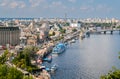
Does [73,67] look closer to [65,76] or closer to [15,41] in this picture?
[65,76]

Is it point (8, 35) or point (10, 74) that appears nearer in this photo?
point (10, 74)

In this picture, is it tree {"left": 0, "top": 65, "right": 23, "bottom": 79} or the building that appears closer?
tree {"left": 0, "top": 65, "right": 23, "bottom": 79}

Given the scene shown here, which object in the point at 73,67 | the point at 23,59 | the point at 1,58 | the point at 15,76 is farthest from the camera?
the point at 73,67

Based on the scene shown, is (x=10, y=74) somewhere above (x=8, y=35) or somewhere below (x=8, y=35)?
above

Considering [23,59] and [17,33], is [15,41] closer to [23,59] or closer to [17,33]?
[17,33]

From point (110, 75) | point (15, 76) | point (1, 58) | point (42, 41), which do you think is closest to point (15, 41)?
point (42, 41)

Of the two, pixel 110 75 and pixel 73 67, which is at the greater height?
pixel 110 75

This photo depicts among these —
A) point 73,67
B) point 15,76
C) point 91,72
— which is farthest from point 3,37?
point 15,76

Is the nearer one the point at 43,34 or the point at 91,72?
the point at 91,72

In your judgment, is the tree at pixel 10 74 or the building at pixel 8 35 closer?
the tree at pixel 10 74

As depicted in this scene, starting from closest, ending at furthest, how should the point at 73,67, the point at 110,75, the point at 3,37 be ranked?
the point at 110,75 → the point at 73,67 → the point at 3,37
